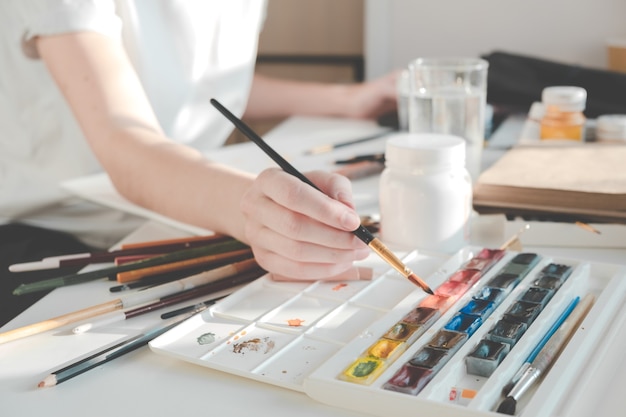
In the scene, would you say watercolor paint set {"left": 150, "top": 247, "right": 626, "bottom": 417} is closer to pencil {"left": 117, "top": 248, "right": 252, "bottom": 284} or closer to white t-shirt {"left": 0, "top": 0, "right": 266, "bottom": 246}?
pencil {"left": 117, "top": 248, "right": 252, "bottom": 284}

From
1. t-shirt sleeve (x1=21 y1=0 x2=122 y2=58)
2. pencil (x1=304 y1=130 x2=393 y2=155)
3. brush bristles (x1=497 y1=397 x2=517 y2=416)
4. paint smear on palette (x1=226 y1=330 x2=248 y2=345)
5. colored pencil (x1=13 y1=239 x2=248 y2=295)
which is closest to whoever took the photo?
brush bristles (x1=497 y1=397 x2=517 y2=416)

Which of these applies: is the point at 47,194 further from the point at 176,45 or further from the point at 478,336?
the point at 478,336

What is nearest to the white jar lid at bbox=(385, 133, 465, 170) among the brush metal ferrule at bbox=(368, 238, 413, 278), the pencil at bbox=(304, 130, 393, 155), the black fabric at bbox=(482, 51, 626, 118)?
the brush metal ferrule at bbox=(368, 238, 413, 278)

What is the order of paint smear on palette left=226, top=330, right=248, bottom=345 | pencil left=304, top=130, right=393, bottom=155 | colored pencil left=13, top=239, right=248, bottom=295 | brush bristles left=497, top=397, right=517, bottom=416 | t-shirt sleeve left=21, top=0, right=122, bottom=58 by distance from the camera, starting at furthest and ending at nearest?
pencil left=304, top=130, right=393, bottom=155 → t-shirt sleeve left=21, top=0, right=122, bottom=58 → colored pencil left=13, top=239, right=248, bottom=295 → paint smear on palette left=226, top=330, right=248, bottom=345 → brush bristles left=497, top=397, right=517, bottom=416

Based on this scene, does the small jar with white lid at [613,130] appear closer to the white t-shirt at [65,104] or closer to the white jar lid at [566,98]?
the white jar lid at [566,98]

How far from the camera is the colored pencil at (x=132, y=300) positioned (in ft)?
1.97

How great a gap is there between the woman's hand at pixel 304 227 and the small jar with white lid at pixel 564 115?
16.0 inches

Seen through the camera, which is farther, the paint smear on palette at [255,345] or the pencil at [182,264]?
the pencil at [182,264]

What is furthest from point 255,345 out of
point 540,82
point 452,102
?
point 540,82

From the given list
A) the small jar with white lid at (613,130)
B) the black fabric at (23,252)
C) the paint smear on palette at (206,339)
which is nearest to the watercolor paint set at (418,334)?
the paint smear on palette at (206,339)

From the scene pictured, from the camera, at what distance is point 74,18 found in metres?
0.88

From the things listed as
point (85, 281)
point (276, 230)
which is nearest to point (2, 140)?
point (85, 281)

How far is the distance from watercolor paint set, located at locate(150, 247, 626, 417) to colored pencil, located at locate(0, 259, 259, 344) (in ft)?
0.14

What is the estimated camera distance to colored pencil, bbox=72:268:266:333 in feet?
2.05
